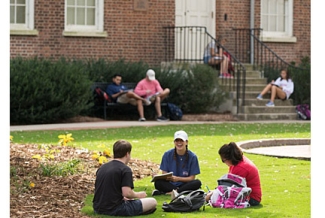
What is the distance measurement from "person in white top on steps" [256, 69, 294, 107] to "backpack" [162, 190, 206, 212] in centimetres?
1464

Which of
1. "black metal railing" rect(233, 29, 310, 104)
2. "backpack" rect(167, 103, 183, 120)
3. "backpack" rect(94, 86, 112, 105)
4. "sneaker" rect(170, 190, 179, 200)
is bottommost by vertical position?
"sneaker" rect(170, 190, 179, 200)

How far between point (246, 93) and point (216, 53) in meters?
1.71

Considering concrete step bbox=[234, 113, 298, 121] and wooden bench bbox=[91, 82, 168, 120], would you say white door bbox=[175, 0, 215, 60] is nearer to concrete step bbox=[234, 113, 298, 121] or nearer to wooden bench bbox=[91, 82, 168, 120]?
wooden bench bbox=[91, 82, 168, 120]

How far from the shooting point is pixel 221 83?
75.7 ft

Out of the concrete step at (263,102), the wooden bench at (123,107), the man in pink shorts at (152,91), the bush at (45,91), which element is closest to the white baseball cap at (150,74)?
the man in pink shorts at (152,91)

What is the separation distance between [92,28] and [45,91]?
433 centimetres

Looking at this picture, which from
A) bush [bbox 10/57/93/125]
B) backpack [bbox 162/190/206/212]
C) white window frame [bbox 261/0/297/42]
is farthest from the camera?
white window frame [bbox 261/0/297/42]

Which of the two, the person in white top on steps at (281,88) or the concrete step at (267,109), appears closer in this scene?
the concrete step at (267,109)

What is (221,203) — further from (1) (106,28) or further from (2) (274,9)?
(2) (274,9)

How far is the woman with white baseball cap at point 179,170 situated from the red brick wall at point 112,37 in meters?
13.3

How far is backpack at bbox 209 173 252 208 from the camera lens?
8422 millimetres

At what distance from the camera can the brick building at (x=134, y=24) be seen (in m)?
22.1

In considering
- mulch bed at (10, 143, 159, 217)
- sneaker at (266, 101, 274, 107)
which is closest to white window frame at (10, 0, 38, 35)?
sneaker at (266, 101, 274, 107)

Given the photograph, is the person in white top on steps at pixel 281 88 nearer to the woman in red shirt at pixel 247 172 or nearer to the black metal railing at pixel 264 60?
the black metal railing at pixel 264 60
